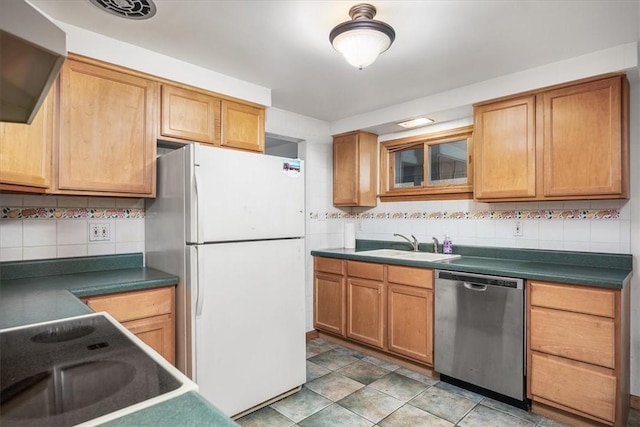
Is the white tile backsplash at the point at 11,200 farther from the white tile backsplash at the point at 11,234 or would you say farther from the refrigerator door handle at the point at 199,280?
the refrigerator door handle at the point at 199,280

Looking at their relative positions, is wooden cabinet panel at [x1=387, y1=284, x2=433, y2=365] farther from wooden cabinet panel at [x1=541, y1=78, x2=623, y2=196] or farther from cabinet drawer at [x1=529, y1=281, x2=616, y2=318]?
Result: wooden cabinet panel at [x1=541, y1=78, x2=623, y2=196]

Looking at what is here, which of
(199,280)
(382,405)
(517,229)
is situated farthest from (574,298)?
(199,280)

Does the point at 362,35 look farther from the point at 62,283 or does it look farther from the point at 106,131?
the point at 62,283

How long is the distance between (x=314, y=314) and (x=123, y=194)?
7.20 feet

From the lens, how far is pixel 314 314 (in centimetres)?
372

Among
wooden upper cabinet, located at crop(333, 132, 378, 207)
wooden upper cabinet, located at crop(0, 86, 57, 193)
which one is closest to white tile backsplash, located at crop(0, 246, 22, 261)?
wooden upper cabinet, located at crop(0, 86, 57, 193)

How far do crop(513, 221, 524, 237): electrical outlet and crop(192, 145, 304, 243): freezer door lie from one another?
1.70 meters

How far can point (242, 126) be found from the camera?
279 cm

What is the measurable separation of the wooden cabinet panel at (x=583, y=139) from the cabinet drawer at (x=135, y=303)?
8.34 feet

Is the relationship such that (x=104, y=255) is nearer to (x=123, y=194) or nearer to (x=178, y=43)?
(x=123, y=194)

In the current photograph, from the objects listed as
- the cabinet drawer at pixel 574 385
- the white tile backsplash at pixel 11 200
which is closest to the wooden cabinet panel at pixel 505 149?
the cabinet drawer at pixel 574 385

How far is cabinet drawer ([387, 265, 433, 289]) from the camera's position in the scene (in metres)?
2.77

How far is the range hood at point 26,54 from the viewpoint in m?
0.54

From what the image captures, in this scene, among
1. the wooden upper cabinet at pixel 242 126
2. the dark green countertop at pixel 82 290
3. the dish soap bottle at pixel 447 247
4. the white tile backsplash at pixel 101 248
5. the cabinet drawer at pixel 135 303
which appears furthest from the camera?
the dish soap bottle at pixel 447 247
